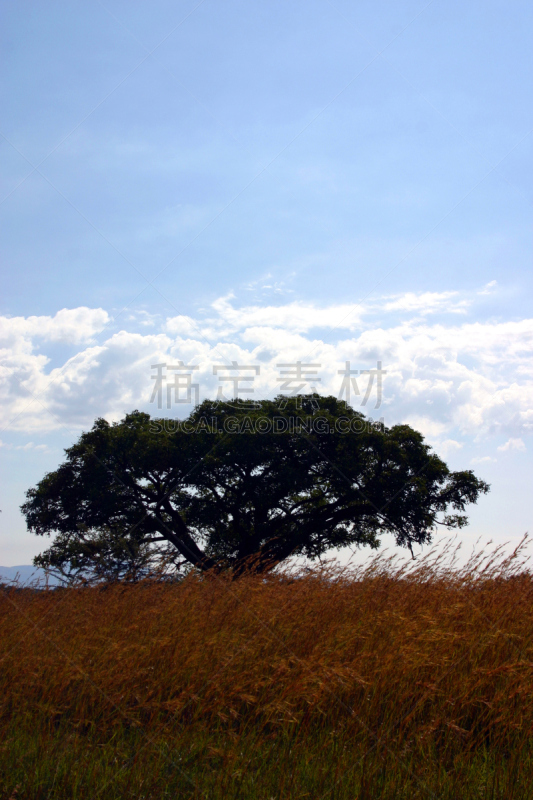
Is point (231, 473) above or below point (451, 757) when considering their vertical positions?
above

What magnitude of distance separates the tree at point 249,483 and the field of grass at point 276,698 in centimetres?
1333

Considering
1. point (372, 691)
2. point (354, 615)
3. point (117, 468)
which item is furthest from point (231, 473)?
point (372, 691)

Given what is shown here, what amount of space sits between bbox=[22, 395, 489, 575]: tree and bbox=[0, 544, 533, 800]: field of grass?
43.7 ft

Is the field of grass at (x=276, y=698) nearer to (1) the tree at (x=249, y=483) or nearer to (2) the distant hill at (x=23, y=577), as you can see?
(2) the distant hill at (x=23, y=577)

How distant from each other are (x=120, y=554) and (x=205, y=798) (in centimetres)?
1278

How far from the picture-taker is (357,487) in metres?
20.4

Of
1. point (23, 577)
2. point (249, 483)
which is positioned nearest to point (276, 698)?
point (23, 577)

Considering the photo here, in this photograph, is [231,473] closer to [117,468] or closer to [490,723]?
[117,468]

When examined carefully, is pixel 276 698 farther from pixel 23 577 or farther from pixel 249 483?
pixel 249 483

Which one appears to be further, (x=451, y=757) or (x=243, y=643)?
(x=243, y=643)

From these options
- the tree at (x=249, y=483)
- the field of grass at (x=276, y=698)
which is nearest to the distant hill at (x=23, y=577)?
the field of grass at (x=276, y=698)

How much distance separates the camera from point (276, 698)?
14.3 feet

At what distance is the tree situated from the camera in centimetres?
1988

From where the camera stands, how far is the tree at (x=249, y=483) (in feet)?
65.2
